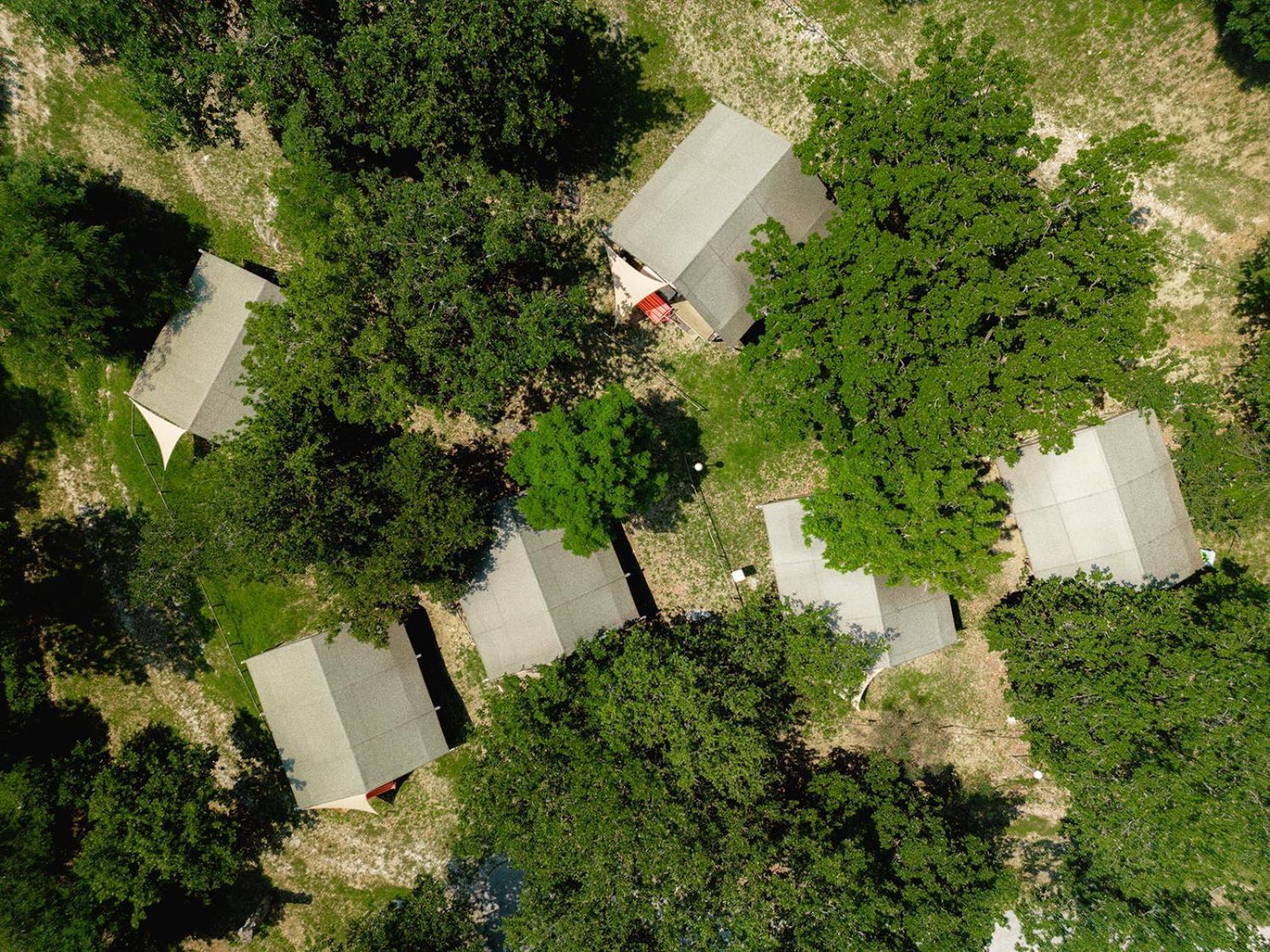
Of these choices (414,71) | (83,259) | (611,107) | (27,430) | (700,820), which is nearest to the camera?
(414,71)

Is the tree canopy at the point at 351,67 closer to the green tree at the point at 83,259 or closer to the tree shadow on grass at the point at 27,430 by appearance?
the green tree at the point at 83,259

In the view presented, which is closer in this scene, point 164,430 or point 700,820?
point 700,820

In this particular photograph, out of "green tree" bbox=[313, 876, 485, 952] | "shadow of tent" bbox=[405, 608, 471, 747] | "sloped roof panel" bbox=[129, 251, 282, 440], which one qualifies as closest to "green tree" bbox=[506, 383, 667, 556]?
"shadow of tent" bbox=[405, 608, 471, 747]

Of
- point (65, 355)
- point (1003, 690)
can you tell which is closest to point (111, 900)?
point (65, 355)

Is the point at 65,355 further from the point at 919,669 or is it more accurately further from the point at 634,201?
the point at 919,669

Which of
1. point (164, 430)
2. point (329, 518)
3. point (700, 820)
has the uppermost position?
point (164, 430)

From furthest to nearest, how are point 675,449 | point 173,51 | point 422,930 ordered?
point 675,449 → point 422,930 → point 173,51

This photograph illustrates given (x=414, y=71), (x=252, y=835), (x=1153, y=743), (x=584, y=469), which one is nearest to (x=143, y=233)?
(x=414, y=71)

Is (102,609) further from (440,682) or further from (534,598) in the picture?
(534,598)
